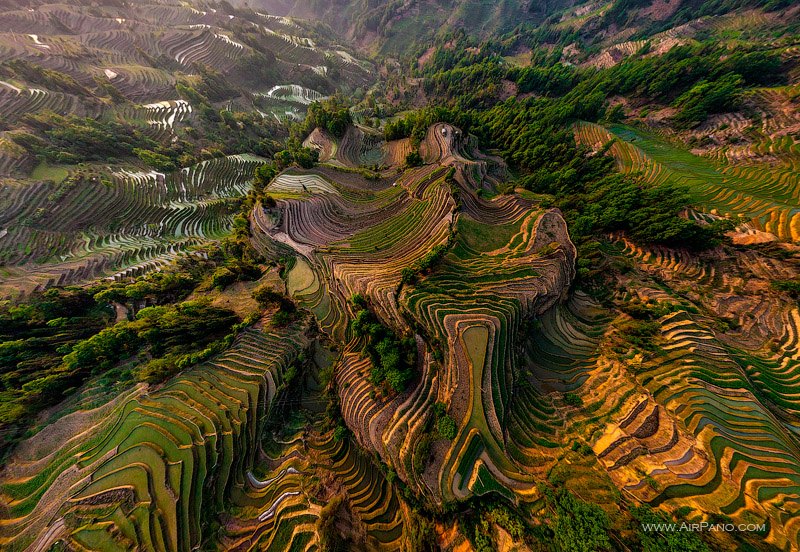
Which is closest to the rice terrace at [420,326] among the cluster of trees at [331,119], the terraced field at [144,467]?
the terraced field at [144,467]

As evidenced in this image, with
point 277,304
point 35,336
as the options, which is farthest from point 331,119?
point 35,336

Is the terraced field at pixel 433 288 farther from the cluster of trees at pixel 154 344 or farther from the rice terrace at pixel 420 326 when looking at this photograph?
the cluster of trees at pixel 154 344

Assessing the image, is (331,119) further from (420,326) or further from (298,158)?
(420,326)

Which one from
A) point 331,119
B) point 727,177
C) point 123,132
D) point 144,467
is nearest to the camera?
point 144,467

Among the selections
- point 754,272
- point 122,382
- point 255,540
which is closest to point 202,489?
point 255,540

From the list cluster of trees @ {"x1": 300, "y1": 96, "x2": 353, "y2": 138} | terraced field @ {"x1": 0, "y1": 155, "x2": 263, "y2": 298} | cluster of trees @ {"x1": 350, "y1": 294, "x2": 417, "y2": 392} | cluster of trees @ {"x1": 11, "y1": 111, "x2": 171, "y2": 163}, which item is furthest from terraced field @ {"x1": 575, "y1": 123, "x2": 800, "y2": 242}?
cluster of trees @ {"x1": 11, "y1": 111, "x2": 171, "y2": 163}

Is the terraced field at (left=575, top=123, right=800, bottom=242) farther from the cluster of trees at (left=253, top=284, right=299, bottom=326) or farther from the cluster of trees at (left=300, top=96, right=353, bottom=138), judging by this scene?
the cluster of trees at (left=253, top=284, right=299, bottom=326)
